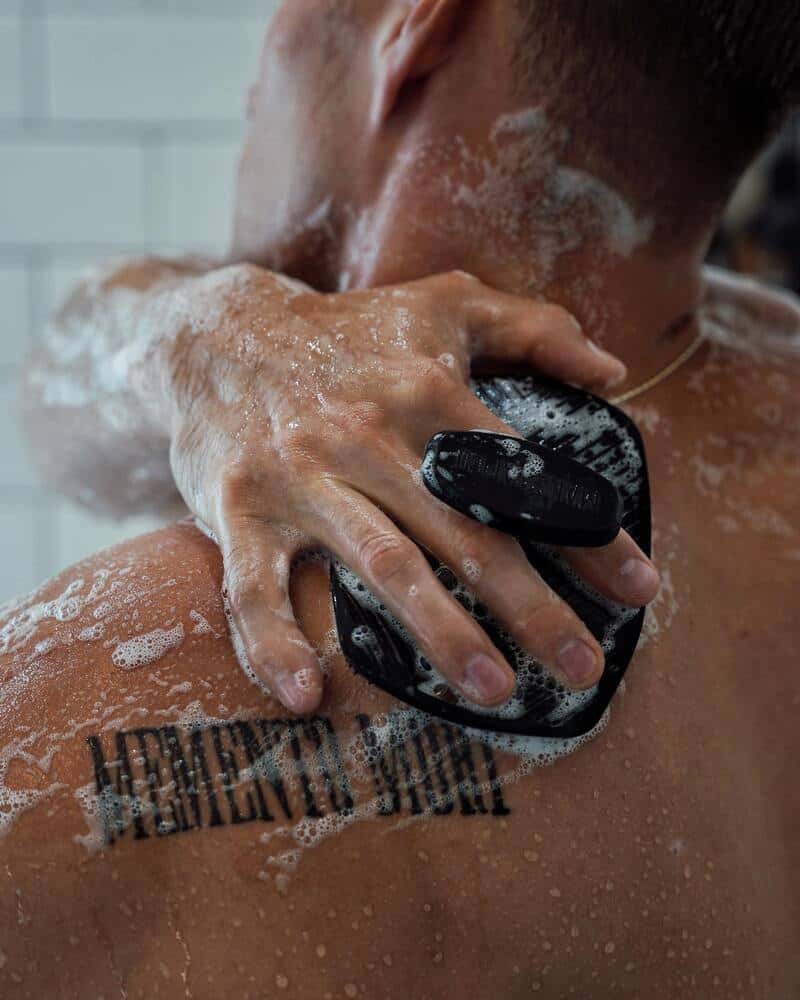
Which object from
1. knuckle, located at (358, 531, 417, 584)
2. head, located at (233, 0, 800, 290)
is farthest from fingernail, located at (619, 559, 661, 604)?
head, located at (233, 0, 800, 290)

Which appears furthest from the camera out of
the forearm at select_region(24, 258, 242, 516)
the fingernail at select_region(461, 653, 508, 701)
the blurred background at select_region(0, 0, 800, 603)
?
the blurred background at select_region(0, 0, 800, 603)


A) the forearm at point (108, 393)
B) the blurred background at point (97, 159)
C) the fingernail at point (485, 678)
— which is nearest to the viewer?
the fingernail at point (485, 678)

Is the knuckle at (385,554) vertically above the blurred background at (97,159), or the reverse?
the knuckle at (385,554)

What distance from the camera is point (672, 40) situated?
0.65 metres


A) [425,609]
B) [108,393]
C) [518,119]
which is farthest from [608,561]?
[108,393]

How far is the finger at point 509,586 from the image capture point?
0.52 m

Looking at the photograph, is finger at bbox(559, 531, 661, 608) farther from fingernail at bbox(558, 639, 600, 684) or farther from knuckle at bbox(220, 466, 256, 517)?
knuckle at bbox(220, 466, 256, 517)

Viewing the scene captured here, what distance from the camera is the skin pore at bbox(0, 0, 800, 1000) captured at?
0.51 meters

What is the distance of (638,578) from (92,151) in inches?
74.3

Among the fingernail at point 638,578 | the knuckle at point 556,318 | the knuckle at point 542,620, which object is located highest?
the knuckle at point 556,318

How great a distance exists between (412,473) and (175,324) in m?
0.26

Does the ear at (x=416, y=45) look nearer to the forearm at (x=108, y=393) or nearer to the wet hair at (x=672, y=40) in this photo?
the wet hair at (x=672, y=40)

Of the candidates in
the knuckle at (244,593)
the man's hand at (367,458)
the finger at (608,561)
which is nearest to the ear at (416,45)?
the man's hand at (367,458)

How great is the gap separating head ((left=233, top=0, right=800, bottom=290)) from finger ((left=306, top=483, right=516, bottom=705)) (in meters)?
0.26
